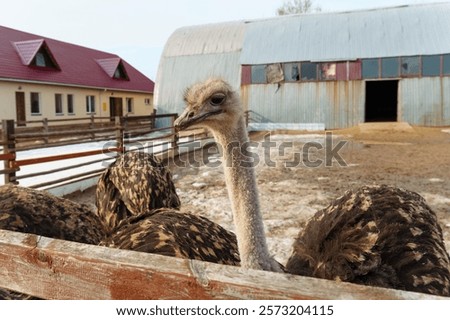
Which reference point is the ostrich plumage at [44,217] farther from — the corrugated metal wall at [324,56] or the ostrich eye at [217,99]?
the corrugated metal wall at [324,56]

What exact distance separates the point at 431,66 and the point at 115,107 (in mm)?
18192

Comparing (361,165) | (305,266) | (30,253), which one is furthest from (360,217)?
(361,165)

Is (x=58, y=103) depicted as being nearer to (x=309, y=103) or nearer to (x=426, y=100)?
(x=309, y=103)

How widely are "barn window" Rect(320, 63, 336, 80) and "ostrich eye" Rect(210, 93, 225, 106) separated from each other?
18.5m

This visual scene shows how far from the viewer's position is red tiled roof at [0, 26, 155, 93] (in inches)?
822

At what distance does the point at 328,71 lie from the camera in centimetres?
1992

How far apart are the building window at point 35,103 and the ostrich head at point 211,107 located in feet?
69.0

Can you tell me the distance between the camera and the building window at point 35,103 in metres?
21.3

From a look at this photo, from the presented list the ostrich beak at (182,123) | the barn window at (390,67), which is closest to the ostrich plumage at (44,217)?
the ostrich beak at (182,123)

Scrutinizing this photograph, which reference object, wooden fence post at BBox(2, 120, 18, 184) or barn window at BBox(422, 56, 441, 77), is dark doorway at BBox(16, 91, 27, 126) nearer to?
wooden fence post at BBox(2, 120, 18, 184)

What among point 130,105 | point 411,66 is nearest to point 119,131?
point 411,66

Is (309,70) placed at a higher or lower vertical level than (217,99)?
higher
